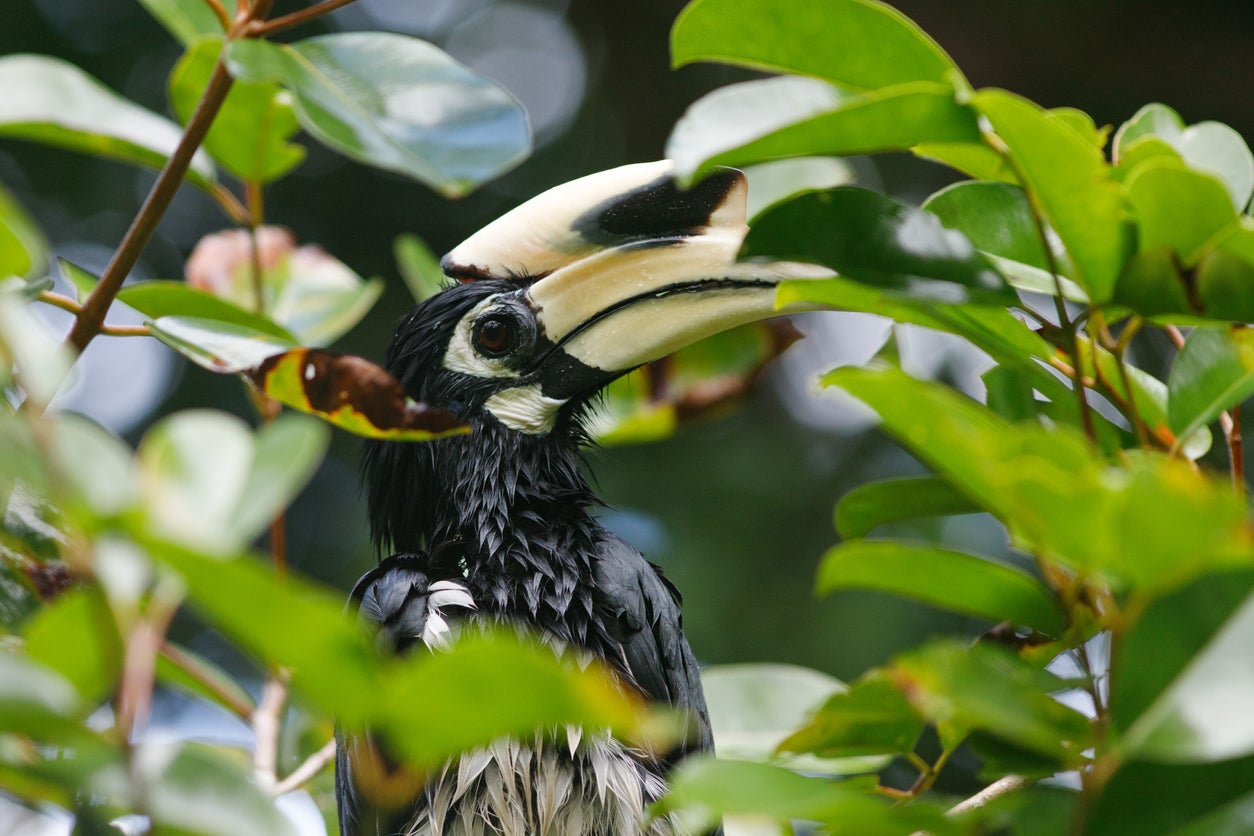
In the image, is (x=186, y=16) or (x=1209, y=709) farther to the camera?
(x=186, y=16)

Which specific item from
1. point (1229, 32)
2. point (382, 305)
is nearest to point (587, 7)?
point (382, 305)

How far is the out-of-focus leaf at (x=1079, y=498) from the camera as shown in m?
0.67

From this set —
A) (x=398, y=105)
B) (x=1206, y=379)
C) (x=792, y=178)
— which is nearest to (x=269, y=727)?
(x=398, y=105)

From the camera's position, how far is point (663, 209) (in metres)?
1.85

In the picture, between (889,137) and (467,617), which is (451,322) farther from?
(889,137)

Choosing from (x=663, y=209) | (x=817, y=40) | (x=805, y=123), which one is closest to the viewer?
(x=805, y=123)

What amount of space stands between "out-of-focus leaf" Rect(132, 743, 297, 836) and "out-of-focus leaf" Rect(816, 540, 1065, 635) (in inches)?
15.1

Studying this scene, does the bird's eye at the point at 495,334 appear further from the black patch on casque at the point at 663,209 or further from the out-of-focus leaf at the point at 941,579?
the out-of-focus leaf at the point at 941,579

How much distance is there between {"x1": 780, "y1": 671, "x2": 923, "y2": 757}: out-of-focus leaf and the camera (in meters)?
1.04

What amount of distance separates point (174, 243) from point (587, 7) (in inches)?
82.8

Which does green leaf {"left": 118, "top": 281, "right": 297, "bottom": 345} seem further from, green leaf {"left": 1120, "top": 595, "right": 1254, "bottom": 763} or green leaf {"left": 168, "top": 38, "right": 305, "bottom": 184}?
green leaf {"left": 1120, "top": 595, "right": 1254, "bottom": 763}

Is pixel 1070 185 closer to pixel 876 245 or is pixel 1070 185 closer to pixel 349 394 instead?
pixel 876 245

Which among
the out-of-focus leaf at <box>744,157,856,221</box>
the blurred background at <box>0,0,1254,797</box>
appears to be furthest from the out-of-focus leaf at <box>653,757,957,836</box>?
the blurred background at <box>0,0,1254,797</box>

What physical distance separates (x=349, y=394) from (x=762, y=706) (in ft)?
3.04
